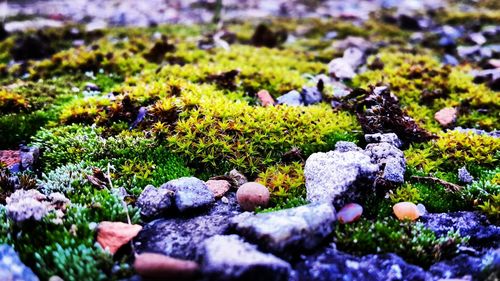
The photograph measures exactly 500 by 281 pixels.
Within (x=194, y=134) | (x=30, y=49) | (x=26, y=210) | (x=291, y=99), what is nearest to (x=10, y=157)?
(x=26, y=210)

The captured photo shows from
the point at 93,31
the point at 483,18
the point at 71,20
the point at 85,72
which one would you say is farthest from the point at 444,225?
the point at 71,20

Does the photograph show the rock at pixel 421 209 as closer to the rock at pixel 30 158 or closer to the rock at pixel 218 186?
the rock at pixel 218 186

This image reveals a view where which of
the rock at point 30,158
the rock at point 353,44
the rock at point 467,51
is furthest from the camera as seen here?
the rock at point 353,44

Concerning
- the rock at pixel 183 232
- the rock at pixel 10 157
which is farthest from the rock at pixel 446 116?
the rock at pixel 10 157

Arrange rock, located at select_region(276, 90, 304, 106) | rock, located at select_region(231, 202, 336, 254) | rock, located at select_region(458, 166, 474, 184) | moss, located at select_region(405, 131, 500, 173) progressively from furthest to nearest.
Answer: rock, located at select_region(276, 90, 304, 106)
moss, located at select_region(405, 131, 500, 173)
rock, located at select_region(458, 166, 474, 184)
rock, located at select_region(231, 202, 336, 254)

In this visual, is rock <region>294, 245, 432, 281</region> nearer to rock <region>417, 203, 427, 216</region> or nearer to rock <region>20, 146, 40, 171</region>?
rock <region>417, 203, 427, 216</region>

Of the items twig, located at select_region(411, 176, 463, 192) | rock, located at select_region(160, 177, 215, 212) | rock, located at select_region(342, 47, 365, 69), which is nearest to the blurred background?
rock, located at select_region(342, 47, 365, 69)
